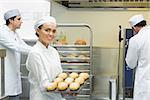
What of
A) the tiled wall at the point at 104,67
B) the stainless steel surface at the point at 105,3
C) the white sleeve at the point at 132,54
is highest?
the stainless steel surface at the point at 105,3

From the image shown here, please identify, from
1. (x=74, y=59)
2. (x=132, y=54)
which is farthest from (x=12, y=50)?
(x=132, y=54)

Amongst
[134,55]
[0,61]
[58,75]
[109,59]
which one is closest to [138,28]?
[134,55]

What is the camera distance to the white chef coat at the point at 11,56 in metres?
2.73

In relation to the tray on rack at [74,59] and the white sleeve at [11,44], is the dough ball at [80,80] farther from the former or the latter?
the tray on rack at [74,59]

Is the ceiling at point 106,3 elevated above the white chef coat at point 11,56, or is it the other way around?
the ceiling at point 106,3

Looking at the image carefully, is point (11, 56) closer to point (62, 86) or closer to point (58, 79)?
point (58, 79)

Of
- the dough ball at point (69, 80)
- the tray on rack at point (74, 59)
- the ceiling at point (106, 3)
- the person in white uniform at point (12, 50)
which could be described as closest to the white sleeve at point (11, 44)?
the person in white uniform at point (12, 50)

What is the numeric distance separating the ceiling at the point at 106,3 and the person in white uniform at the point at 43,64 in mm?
1575

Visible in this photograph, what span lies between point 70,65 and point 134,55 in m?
0.78

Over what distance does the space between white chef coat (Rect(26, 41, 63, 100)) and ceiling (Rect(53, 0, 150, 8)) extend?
1610mm

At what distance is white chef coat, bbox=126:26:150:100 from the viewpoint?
2447 millimetres

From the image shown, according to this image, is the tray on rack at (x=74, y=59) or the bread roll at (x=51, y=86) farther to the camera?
the tray on rack at (x=74, y=59)

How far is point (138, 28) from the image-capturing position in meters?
2.71

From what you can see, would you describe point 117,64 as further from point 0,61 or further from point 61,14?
point 0,61
